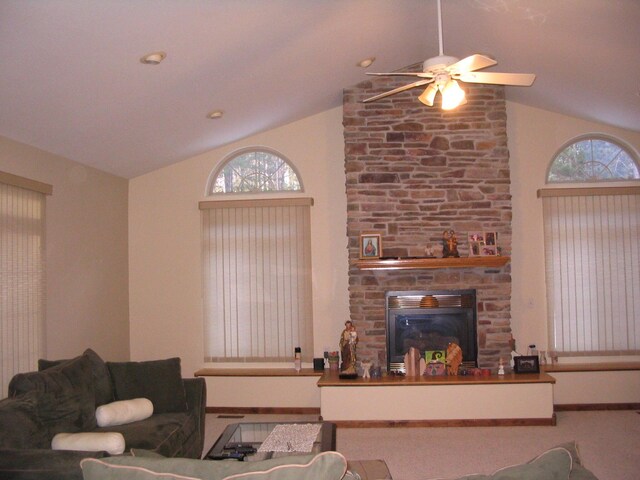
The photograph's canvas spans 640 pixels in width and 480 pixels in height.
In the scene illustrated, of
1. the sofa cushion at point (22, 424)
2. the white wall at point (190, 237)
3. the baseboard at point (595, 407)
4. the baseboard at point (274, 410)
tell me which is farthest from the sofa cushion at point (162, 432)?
the baseboard at point (595, 407)

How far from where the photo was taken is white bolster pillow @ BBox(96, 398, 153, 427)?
13.9ft

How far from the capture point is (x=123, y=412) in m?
4.35

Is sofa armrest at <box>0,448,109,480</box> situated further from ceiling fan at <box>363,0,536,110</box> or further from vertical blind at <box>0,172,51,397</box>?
ceiling fan at <box>363,0,536,110</box>

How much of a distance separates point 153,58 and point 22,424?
2.51 metres

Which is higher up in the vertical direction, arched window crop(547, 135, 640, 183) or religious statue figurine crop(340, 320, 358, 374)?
arched window crop(547, 135, 640, 183)

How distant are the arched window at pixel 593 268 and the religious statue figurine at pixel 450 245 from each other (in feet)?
4.15

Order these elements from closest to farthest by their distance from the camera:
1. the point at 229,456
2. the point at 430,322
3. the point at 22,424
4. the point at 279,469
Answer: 1. the point at 279,469
2. the point at 22,424
3. the point at 229,456
4. the point at 430,322

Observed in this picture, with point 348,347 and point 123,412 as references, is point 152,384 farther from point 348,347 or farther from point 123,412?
point 348,347

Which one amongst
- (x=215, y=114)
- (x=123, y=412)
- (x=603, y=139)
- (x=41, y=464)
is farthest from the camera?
(x=603, y=139)

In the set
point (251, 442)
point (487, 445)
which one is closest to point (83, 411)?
point (251, 442)

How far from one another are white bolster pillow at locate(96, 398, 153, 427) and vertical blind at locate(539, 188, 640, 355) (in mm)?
4734

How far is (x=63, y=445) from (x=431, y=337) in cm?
426

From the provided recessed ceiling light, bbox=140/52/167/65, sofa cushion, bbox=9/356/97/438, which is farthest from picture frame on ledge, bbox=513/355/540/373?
recessed ceiling light, bbox=140/52/167/65

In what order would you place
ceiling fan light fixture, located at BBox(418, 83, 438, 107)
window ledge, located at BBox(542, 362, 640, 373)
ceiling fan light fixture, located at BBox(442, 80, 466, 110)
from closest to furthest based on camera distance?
ceiling fan light fixture, located at BBox(442, 80, 466, 110) < ceiling fan light fixture, located at BBox(418, 83, 438, 107) < window ledge, located at BBox(542, 362, 640, 373)
